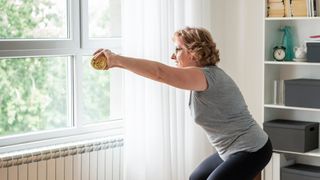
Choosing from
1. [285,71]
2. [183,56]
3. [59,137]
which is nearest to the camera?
[183,56]

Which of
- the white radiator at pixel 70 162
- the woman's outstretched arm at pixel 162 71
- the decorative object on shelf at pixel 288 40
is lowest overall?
the white radiator at pixel 70 162

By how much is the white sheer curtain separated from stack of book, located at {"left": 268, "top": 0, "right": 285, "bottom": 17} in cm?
53

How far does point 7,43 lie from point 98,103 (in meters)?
0.90

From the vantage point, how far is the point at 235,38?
471cm

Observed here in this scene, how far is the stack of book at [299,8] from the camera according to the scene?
4.17m

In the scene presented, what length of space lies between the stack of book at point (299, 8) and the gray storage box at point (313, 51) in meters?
0.23

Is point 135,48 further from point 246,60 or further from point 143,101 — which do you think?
point 246,60

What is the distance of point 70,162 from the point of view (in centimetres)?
382

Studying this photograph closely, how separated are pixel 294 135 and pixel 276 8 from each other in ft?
3.01

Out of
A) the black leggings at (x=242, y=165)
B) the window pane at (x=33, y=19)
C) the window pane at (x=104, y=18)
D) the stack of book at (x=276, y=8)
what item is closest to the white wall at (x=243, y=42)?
the stack of book at (x=276, y=8)

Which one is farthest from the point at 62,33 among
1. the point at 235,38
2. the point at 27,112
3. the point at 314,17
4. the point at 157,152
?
the point at 314,17

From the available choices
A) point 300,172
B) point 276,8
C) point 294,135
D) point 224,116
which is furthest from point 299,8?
point 224,116

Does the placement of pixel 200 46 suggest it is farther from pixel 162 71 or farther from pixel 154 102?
Result: pixel 154 102

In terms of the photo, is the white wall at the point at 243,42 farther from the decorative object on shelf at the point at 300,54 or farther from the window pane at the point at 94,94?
the window pane at the point at 94,94
